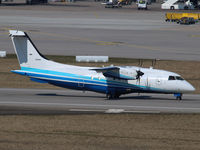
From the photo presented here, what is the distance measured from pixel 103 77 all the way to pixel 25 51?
7604mm

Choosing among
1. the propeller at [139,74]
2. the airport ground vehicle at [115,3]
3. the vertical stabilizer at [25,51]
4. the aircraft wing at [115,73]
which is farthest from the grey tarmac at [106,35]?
the airport ground vehicle at [115,3]

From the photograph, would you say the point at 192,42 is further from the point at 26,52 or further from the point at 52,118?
Answer: the point at 52,118

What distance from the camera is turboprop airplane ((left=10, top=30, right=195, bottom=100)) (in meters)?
42.1

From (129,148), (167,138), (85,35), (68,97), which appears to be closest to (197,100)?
(68,97)

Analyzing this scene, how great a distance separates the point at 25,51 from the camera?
4431 cm

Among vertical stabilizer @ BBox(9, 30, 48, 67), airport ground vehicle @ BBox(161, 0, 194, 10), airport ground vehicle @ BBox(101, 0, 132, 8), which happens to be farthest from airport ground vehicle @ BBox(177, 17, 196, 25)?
vertical stabilizer @ BBox(9, 30, 48, 67)

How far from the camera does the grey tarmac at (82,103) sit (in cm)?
3875

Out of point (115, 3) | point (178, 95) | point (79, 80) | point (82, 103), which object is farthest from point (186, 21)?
point (82, 103)

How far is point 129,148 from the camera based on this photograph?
91.0 ft

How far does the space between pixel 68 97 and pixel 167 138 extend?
16.7 m

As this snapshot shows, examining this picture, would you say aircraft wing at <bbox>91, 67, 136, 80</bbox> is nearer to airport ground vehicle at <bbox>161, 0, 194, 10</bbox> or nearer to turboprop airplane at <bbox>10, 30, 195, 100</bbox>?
turboprop airplane at <bbox>10, 30, 195, 100</bbox>

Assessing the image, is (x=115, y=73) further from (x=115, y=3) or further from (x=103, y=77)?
(x=115, y=3)

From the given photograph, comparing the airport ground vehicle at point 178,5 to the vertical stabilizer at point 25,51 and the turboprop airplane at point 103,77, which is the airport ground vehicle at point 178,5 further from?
the vertical stabilizer at point 25,51

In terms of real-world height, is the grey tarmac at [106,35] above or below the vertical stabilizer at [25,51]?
below
